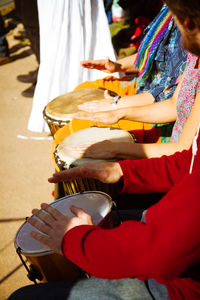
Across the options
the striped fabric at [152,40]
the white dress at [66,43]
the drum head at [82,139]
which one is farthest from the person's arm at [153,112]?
the white dress at [66,43]

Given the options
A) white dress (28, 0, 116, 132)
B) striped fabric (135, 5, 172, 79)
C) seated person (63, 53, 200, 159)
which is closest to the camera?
seated person (63, 53, 200, 159)

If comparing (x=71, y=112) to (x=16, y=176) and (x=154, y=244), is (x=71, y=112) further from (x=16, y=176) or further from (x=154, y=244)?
(x=154, y=244)

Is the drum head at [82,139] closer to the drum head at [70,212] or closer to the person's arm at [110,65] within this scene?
Answer: the drum head at [70,212]

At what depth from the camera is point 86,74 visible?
3.34m

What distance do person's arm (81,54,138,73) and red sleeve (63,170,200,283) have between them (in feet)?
6.36

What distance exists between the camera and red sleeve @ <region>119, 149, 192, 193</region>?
1343 millimetres

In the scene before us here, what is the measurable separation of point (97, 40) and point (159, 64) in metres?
1.23

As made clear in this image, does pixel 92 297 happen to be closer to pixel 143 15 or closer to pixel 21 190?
pixel 21 190

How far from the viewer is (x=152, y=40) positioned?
2.30 meters

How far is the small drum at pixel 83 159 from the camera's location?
1648mm

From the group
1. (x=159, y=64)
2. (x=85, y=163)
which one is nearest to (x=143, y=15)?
(x=159, y=64)

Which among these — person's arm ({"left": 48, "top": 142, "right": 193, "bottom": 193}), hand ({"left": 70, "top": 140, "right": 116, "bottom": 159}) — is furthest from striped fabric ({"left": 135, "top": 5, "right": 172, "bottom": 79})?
person's arm ({"left": 48, "top": 142, "right": 193, "bottom": 193})

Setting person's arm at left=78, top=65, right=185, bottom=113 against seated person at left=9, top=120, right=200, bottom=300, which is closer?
seated person at left=9, top=120, right=200, bottom=300

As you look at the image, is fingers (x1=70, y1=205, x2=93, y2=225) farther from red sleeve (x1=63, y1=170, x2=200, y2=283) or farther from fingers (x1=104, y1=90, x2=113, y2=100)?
fingers (x1=104, y1=90, x2=113, y2=100)
